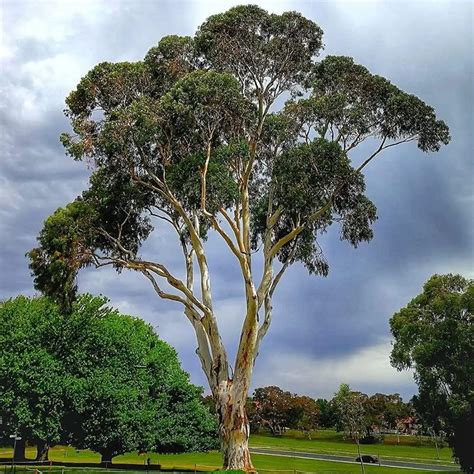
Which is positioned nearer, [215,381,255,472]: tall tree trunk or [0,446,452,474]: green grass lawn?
[215,381,255,472]: tall tree trunk

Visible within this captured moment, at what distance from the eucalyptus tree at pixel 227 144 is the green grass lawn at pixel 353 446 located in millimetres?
48837

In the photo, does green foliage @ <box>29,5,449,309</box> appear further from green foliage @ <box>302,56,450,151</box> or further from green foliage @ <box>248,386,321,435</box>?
green foliage @ <box>248,386,321,435</box>

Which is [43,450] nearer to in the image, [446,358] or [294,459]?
[294,459]

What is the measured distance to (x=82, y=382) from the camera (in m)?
41.4

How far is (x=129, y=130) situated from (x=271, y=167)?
671cm

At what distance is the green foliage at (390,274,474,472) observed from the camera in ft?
120

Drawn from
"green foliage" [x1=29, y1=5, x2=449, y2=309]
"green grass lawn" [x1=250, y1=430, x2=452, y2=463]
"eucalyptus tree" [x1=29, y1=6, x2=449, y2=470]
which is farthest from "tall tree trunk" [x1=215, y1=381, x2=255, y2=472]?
"green grass lawn" [x1=250, y1=430, x2=452, y2=463]

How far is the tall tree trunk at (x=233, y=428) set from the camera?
75.5 ft

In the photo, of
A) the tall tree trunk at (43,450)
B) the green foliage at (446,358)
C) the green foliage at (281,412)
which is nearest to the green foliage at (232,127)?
the green foliage at (446,358)

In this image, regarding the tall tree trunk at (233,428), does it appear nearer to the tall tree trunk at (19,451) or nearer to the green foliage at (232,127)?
the green foliage at (232,127)

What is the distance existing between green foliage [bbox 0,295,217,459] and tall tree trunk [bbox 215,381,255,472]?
2000 centimetres

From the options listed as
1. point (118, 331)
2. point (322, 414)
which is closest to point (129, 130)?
point (118, 331)

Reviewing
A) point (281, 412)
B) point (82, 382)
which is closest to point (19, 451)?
point (82, 382)

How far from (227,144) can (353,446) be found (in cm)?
7297
